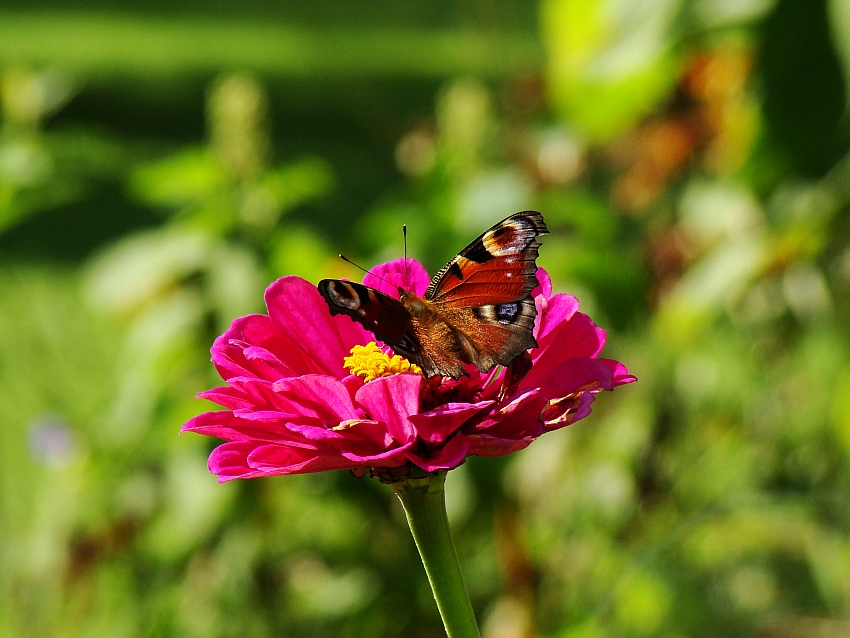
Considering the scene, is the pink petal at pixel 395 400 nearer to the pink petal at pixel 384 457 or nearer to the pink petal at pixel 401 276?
the pink petal at pixel 384 457

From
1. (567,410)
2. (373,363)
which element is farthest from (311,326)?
(567,410)

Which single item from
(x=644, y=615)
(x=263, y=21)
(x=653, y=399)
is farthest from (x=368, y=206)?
(x=263, y=21)

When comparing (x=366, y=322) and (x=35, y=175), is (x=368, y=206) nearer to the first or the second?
(x=35, y=175)

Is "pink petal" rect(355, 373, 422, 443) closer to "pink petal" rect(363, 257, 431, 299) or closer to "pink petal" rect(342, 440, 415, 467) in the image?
"pink petal" rect(342, 440, 415, 467)

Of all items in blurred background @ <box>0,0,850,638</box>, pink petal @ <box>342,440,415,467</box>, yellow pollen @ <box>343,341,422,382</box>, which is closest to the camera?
pink petal @ <box>342,440,415,467</box>

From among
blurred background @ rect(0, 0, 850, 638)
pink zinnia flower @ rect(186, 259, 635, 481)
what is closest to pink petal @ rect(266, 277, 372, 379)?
pink zinnia flower @ rect(186, 259, 635, 481)

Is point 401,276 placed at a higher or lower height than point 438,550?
higher

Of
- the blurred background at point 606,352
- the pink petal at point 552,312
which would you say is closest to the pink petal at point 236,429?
the pink petal at point 552,312

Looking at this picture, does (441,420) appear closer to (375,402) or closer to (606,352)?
(375,402)
